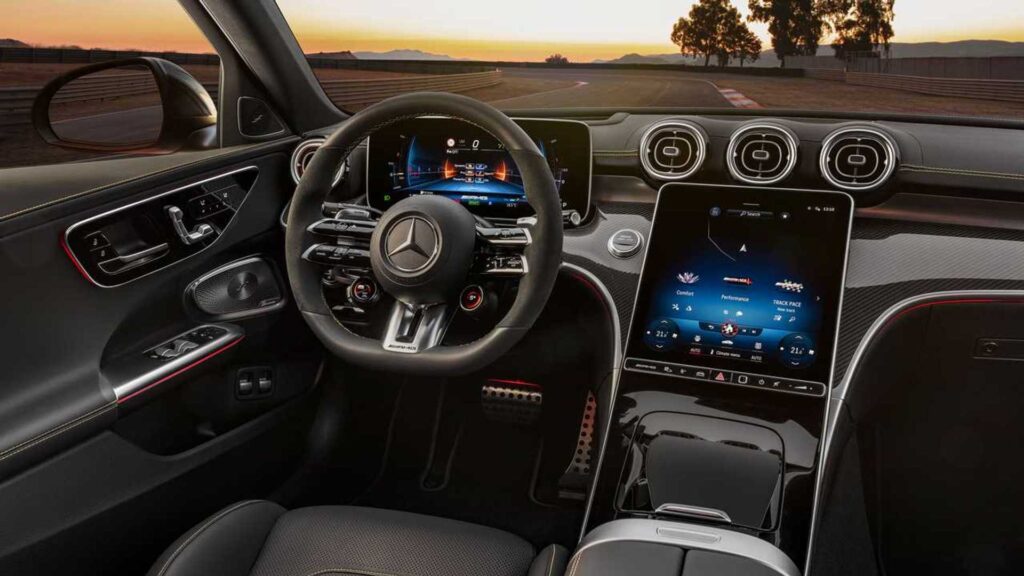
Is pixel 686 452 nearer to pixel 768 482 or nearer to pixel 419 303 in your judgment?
pixel 768 482

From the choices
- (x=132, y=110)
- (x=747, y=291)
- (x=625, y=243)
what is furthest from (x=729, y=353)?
(x=132, y=110)

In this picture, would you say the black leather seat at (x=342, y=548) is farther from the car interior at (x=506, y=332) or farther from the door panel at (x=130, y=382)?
the door panel at (x=130, y=382)

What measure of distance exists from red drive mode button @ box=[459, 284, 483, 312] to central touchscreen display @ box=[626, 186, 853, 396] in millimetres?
514

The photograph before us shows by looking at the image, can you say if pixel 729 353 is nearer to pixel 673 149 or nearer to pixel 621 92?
pixel 673 149

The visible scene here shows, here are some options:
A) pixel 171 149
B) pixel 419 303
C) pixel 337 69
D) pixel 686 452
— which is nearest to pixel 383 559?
pixel 419 303

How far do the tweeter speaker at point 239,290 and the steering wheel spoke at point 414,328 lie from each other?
0.75 metres

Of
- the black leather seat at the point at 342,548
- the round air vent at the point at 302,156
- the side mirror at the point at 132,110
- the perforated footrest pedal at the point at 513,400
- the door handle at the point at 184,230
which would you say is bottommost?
the perforated footrest pedal at the point at 513,400

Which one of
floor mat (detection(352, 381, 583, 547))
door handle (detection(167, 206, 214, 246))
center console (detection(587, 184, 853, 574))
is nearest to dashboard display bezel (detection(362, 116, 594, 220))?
center console (detection(587, 184, 853, 574))

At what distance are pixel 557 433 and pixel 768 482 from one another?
47.2 inches

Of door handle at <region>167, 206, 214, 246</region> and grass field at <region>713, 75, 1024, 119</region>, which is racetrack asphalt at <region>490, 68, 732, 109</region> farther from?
door handle at <region>167, 206, 214, 246</region>

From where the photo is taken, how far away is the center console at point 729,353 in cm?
192

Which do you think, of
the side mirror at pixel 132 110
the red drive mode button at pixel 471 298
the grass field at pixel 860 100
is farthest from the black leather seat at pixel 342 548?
the grass field at pixel 860 100

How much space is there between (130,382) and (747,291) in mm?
1521

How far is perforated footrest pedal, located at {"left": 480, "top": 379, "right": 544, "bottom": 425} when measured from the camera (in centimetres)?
294
